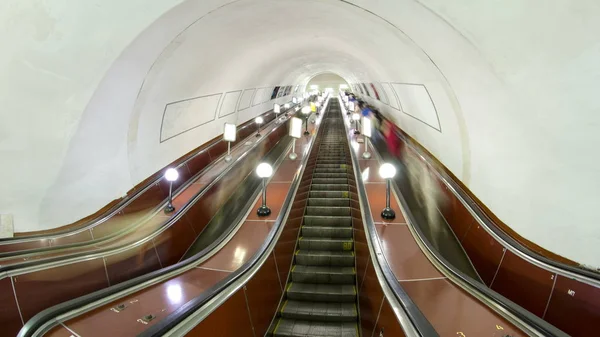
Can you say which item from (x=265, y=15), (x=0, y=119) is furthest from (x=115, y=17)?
(x=265, y=15)

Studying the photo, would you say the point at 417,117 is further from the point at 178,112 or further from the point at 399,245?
the point at 178,112

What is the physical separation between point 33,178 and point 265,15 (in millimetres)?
5195

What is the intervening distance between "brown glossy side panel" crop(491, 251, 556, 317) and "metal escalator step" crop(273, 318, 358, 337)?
7.00 feet

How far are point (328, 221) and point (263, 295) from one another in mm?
3211

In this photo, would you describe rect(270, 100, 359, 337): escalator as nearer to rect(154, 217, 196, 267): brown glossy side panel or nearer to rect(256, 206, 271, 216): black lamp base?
rect(256, 206, 271, 216): black lamp base

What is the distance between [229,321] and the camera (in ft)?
10.9

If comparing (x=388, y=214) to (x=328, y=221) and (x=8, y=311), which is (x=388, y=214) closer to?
(x=328, y=221)

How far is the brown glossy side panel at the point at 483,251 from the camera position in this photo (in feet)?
15.8

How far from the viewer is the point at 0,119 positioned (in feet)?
14.7

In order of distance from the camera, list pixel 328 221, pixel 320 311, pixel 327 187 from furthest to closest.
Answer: pixel 327 187, pixel 328 221, pixel 320 311

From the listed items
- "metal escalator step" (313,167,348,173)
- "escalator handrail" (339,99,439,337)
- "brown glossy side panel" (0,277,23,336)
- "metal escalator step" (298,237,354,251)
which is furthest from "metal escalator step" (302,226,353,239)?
"brown glossy side panel" (0,277,23,336)

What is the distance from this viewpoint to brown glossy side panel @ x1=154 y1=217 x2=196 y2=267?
598 cm

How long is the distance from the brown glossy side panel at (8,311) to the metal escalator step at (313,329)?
9.58 ft

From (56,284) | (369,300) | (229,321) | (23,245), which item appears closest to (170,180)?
(23,245)
